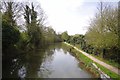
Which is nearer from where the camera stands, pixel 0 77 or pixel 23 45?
pixel 0 77

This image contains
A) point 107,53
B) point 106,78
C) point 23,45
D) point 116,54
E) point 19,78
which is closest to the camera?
point 106,78

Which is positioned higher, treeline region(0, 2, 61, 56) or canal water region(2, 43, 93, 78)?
treeline region(0, 2, 61, 56)

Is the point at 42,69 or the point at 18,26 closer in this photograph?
the point at 42,69

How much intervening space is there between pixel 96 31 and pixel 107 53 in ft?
9.96

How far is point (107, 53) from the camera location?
2077 centimetres

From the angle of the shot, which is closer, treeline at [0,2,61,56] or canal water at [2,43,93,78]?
canal water at [2,43,93,78]

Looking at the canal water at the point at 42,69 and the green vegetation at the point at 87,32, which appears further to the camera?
the green vegetation at the point at 87,32

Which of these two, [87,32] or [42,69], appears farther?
[87,32]

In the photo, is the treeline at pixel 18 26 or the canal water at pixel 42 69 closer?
the canal water at pixel 42 69

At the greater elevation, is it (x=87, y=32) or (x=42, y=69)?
(x=87, y=32)

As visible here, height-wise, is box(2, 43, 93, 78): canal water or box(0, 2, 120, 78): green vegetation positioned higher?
box(0, 2, 120, 78): green vegetation

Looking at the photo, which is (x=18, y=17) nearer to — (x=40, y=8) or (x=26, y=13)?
(x=26, y=13)

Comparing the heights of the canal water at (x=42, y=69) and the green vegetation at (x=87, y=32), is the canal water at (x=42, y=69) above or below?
below

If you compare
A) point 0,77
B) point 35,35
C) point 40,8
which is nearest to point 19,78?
point 0,77
